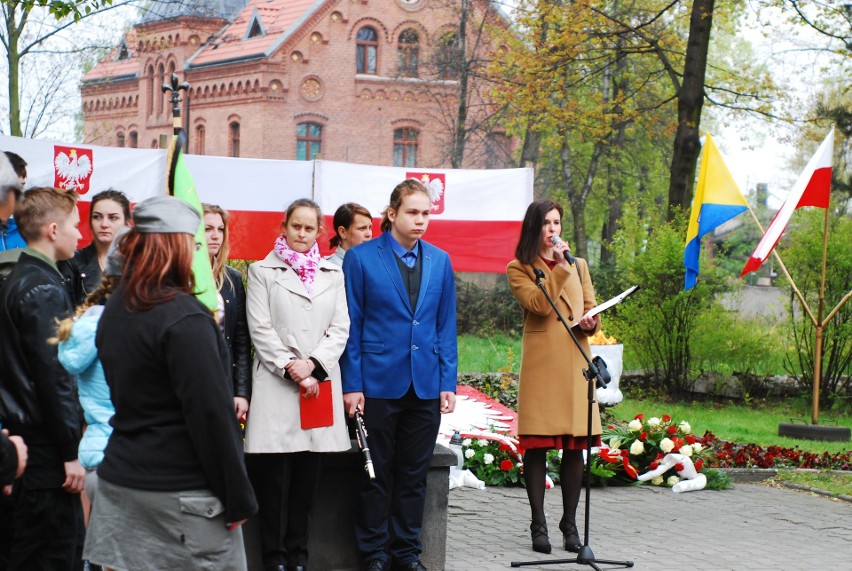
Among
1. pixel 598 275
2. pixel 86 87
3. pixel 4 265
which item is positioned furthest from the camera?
pixel 86 87

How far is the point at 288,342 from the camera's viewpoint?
250 inches

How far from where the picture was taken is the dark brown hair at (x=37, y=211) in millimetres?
4883

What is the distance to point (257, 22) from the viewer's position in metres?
52.9

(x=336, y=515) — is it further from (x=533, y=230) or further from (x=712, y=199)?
(x=712, y=199)

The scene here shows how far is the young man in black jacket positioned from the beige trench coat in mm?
1506

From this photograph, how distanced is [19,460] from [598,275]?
24.9 metres

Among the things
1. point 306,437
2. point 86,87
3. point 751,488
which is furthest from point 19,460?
point 86,87

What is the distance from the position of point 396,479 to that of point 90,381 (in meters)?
2.48

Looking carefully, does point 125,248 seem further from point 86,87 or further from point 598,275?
point 86,87

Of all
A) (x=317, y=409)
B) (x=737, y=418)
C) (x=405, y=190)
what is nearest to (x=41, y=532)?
(x=317, y=409)

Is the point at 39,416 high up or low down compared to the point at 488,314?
up

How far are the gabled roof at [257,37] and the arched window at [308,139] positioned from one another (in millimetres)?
3405

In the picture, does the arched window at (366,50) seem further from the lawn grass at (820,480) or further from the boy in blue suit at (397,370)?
the boy in blue suit at (397,370)

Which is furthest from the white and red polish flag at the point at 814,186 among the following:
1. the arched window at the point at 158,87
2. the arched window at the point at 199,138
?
the arched window at the point at 158,87
